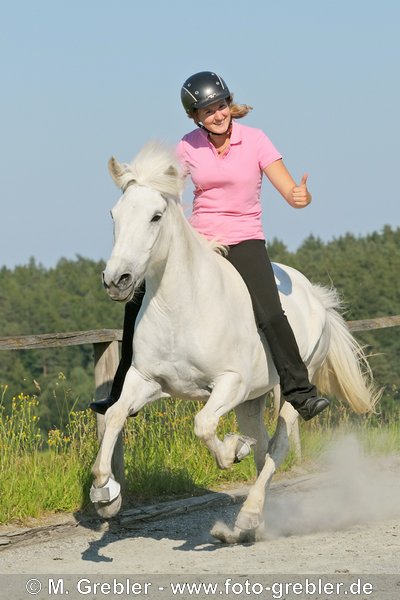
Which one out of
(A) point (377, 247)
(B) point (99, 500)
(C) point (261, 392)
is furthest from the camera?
(A) point (377, 247)

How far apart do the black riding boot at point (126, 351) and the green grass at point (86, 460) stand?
3.06 feet

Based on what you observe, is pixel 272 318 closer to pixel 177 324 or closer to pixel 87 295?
pixel 177 324

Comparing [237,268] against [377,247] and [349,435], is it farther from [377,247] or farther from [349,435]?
[377,247]

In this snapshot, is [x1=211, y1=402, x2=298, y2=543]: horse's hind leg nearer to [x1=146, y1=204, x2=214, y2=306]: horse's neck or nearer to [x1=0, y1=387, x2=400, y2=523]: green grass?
[x1=0, y1=387, x2=400, y2=523]: green grass

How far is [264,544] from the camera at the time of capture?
6.99 meters

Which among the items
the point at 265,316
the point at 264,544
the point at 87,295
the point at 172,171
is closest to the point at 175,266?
the point at 172,171

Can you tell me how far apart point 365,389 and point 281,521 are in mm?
1719

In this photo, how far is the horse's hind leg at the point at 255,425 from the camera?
25.2ft

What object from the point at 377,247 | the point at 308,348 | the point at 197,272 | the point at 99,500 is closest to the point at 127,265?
the point at 197,272

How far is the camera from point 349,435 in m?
10.6

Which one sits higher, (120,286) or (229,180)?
(229,180)

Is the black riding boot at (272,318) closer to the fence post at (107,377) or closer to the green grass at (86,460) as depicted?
the fence post at (107,377)

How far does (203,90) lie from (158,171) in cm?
93

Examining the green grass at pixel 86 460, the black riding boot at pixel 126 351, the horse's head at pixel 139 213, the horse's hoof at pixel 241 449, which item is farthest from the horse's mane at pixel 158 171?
the green grass at pixel 86 460
